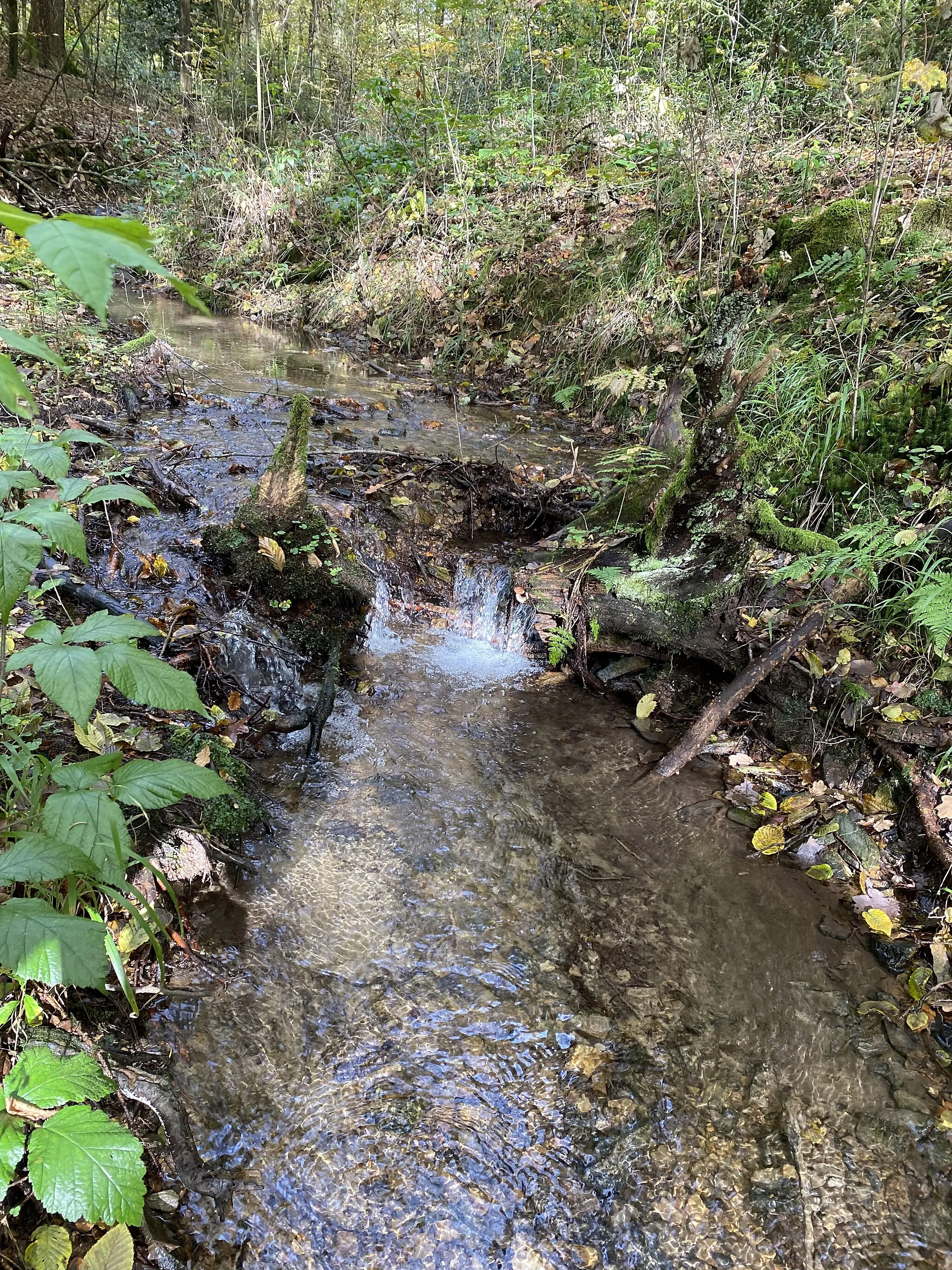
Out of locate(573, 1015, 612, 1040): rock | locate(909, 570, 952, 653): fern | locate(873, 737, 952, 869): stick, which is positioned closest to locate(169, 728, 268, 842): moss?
locate(573, 1015, 612, 1040): rock

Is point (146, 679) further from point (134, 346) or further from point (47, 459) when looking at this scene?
point (134, 346)

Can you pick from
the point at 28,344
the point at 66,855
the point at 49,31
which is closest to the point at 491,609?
the point at 66,855

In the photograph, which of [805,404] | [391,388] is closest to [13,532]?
[805,404]

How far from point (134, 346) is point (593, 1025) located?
6.65 meters

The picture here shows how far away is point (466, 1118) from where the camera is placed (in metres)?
2.30

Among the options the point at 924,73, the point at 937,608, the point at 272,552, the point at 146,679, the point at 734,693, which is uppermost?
the point at 924,73

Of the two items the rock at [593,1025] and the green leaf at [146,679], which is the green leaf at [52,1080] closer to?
the green leaf at [146,679]

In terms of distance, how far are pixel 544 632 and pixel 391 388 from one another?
15.8 ft

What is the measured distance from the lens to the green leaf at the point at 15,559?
1660mm

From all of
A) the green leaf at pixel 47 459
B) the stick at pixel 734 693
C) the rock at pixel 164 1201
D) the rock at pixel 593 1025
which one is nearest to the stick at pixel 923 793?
the stick at pixel 734 693

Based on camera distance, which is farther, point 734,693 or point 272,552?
point 272,552

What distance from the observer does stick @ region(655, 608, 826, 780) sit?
381 centimetres

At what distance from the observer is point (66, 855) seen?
1644 mm

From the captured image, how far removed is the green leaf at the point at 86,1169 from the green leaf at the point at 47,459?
1.52m
